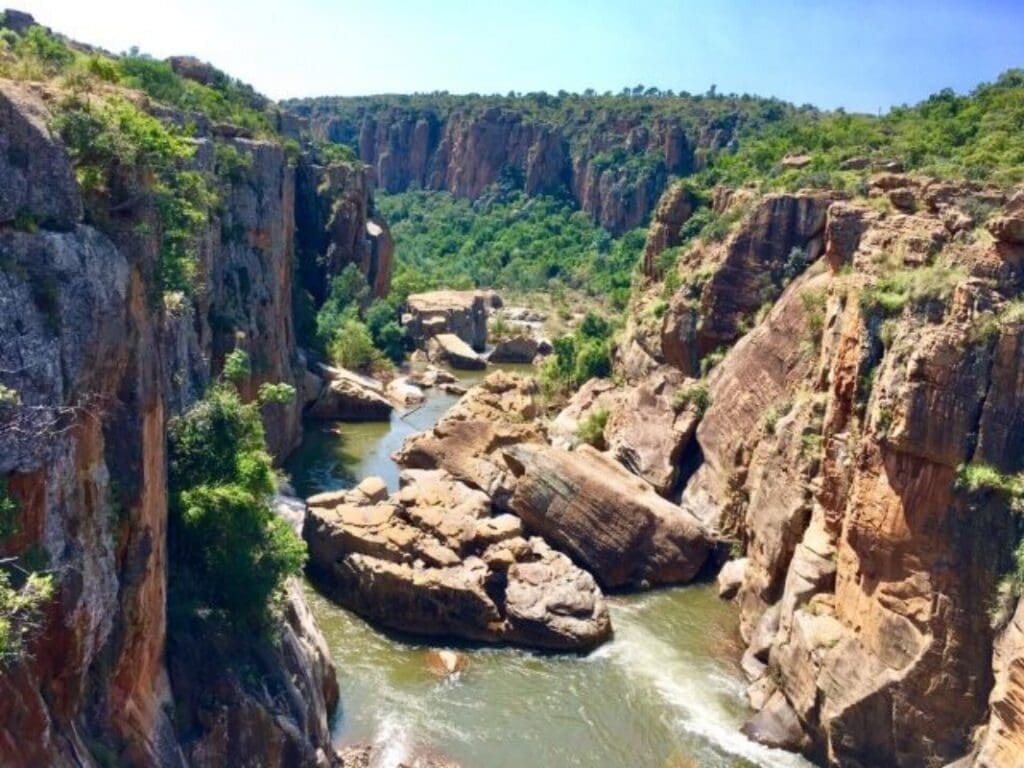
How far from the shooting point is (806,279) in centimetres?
3572

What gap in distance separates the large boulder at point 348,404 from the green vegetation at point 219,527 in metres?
32.1

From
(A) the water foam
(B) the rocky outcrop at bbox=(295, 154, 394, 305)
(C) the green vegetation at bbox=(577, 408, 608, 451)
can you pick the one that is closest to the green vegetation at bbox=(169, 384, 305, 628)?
(A) the water foam

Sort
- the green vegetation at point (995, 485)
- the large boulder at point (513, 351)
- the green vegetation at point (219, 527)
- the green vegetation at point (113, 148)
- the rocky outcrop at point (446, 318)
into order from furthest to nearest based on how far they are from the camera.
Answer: the large boulder at point (513, 351) → the rocky outcrop at point (446, 318) → the green vegetation at point (995, 485) → the green vegetation at point (219, 527) → the green vegetation at point (113, 148)

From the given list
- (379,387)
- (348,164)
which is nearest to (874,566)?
(379,387)

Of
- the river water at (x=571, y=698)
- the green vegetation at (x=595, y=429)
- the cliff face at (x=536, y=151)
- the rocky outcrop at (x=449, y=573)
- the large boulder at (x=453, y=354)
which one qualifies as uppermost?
the cliff face at (x=536, y=151)

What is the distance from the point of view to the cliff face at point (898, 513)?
21.6m

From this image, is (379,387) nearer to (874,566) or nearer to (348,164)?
(348,164)

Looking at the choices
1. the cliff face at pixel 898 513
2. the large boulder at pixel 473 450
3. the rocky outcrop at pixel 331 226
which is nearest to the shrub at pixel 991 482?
the cliff face at pixel 898 513

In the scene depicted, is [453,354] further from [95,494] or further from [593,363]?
[95,494]

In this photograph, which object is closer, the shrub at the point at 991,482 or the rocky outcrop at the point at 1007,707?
the rocky outcrop at the point at 1007,707

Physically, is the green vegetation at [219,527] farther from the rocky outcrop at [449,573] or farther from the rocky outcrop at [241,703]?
the rocky outcrop at [449,573]

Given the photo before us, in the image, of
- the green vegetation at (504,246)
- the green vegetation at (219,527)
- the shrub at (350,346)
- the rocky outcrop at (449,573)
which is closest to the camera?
the green vegetation at (219,527)

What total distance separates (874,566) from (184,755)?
15569 mm

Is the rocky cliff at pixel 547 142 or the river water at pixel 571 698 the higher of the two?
the rocky cliff at pixel 547 142
